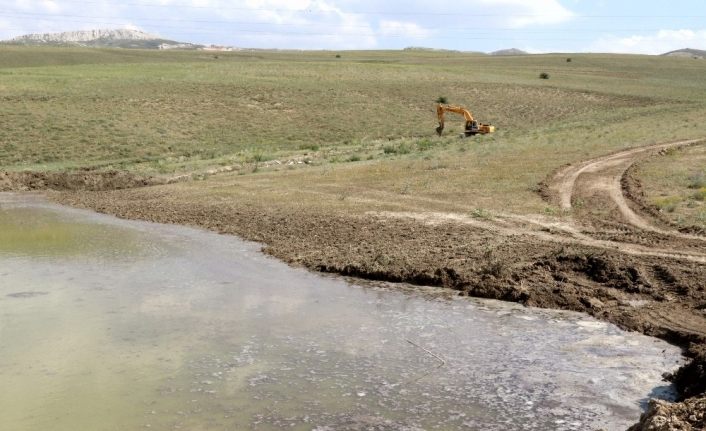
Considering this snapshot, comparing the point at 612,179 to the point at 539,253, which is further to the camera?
the point at 612,179

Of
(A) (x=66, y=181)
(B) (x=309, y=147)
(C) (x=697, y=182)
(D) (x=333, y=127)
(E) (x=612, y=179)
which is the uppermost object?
(C) (x=697, y=182)

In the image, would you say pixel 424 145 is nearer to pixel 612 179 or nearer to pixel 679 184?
pixel 612 179

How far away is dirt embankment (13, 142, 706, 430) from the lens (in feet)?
35.1

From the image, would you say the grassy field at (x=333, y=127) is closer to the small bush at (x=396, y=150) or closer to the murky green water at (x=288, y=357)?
the small bush at (x=396, y=150)

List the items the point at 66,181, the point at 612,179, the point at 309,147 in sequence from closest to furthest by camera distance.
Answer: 1. the point at 612,179
2. the point at 66,181
3. the point at 309,147

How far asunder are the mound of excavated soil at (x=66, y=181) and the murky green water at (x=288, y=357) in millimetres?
13179

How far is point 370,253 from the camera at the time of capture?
14688 millimetres

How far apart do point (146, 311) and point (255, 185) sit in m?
13.4

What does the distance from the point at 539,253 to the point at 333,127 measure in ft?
104

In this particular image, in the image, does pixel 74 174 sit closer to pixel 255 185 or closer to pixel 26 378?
pixel 255 185

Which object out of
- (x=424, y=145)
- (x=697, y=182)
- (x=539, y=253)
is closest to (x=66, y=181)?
(x=424, y=145)

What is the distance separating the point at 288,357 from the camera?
949 cm

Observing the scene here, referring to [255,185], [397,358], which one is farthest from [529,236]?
[255,185]

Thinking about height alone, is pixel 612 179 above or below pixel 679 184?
below
